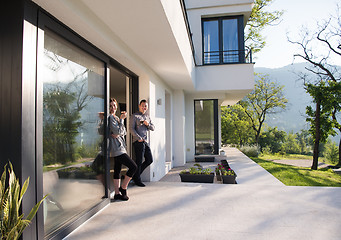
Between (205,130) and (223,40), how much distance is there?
375cm

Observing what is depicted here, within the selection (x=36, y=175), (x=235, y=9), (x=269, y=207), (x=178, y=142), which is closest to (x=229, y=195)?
(x=269, y=207)

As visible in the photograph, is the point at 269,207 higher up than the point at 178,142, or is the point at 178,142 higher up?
the point at 178,142

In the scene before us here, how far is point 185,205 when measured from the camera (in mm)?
3371

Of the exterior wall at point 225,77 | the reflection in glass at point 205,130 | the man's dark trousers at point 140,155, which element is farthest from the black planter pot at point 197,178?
the reflection in glass at point 205,130

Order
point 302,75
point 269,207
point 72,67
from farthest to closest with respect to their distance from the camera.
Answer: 1. point 302,75
2. point 269,207
3. point 72,67

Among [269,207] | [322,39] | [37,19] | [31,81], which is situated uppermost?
[322,39]

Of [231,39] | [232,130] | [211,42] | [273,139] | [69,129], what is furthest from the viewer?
[273,139]

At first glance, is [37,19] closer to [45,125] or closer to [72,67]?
[72,67]

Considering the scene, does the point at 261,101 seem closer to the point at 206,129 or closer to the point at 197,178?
the point at 206,129

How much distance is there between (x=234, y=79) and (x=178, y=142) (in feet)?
10.3

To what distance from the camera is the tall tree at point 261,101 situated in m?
21.4

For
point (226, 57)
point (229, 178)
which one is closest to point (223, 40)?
point (226, 57)

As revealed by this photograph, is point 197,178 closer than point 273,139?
Yes

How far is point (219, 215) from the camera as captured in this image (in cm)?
299
